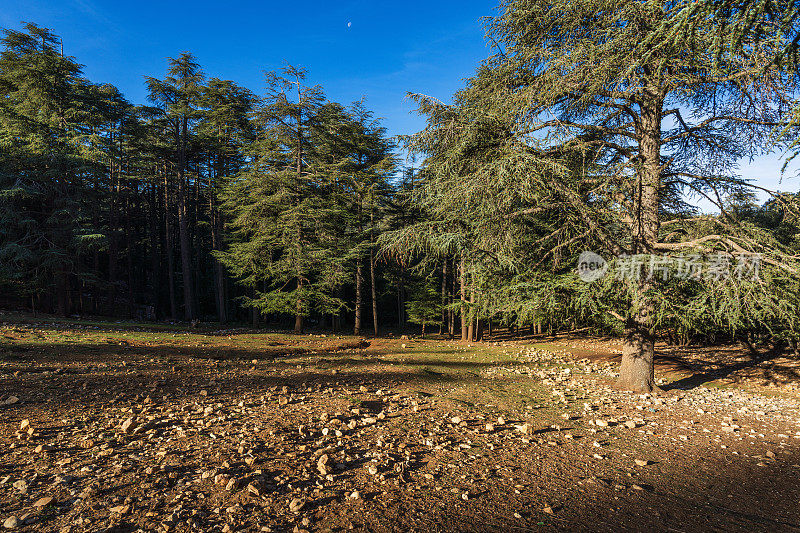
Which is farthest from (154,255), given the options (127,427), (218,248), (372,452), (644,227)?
(644,227)

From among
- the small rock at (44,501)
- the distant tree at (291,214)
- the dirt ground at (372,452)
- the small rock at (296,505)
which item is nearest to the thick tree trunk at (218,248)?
the distant tree at (291,214)

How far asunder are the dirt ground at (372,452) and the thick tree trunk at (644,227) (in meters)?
0.79

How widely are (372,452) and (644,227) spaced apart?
8.02 m

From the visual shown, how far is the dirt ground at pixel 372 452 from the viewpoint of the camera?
302 centimetres

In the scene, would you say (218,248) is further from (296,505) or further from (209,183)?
(296,505)

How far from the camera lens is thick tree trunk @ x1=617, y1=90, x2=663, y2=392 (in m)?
7.59

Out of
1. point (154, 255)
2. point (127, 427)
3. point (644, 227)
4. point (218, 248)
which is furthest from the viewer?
point (154, 255)

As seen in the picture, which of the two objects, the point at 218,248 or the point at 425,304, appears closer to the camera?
→ the point at 425,304

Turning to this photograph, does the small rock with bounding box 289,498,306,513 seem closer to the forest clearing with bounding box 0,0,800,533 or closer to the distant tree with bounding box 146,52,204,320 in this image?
the forest clearing with bounding box 0,0,800,533

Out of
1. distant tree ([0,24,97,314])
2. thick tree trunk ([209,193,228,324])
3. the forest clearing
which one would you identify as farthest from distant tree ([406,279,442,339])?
distant tree ([0,24,97,314])

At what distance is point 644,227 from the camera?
321 inches

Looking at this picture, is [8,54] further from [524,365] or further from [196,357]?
[524,365]

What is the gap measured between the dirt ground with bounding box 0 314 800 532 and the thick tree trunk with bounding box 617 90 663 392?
789 millimetres

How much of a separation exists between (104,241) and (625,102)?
2636 centimetres
